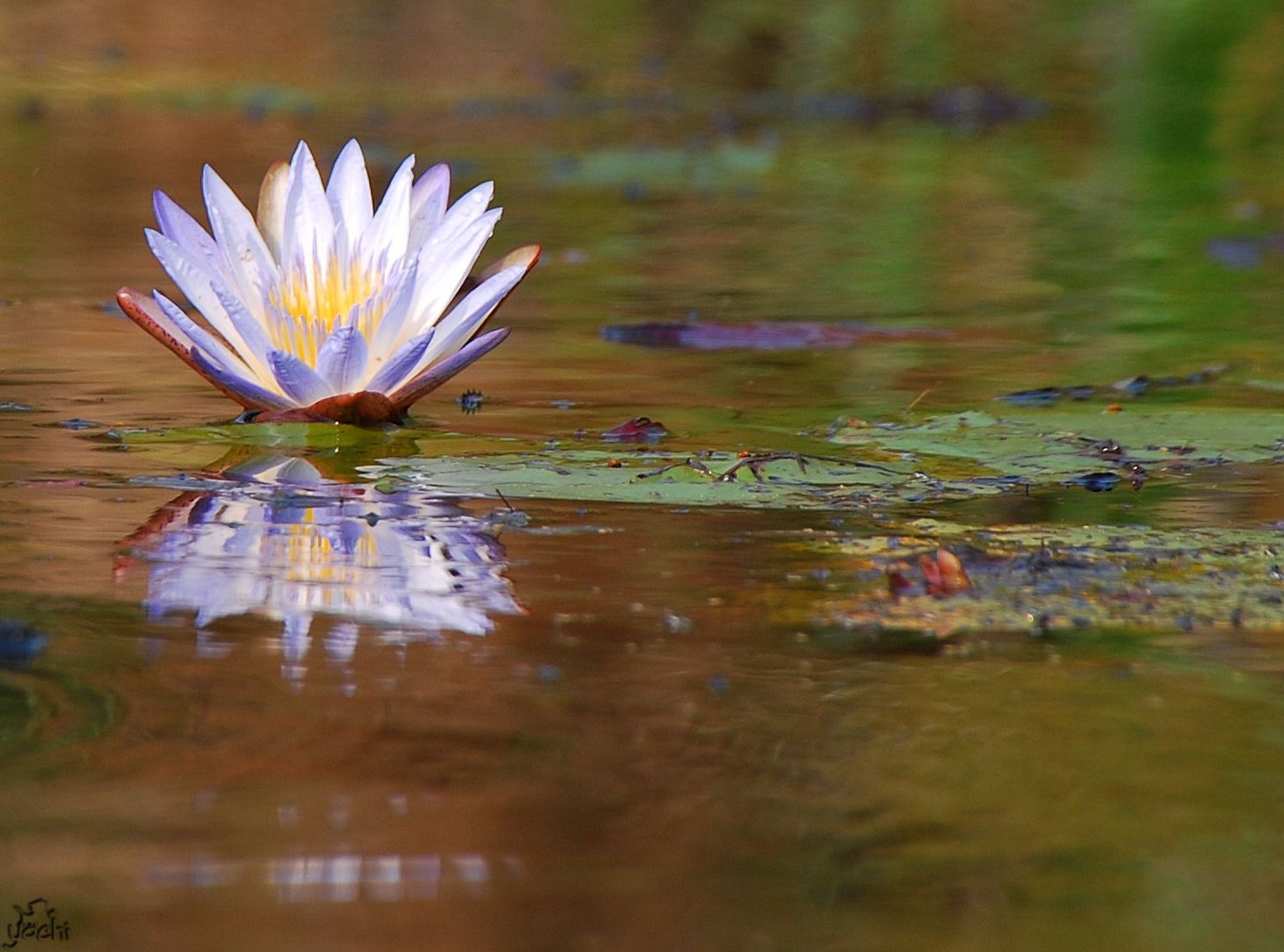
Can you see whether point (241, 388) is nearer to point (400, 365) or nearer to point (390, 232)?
point (400, 365)

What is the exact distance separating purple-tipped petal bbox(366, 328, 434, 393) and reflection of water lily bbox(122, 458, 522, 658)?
30 centimetres

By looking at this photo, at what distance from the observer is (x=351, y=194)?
10.9 feet

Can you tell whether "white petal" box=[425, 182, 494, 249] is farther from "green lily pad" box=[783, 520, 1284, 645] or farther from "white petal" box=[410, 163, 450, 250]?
"green lily pad" box=[783, 520, 1284, 645]

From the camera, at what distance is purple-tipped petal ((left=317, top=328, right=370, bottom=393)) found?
10.0ft

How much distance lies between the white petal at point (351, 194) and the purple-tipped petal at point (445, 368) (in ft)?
0.88

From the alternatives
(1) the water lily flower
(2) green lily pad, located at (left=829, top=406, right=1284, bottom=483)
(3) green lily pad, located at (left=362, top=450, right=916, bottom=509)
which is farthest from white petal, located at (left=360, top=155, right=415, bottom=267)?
(2) green lily pad, located at (left=829, top=406, right=1284, bottom=483)

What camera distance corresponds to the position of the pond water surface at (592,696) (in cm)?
148

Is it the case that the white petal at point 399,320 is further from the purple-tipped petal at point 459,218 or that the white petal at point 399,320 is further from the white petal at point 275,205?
the white petal at point 275,205

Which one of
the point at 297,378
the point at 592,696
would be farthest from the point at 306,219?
the point at 592,696

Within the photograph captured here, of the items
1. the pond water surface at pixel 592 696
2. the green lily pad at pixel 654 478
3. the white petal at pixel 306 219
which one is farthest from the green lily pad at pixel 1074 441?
the white petal at pixel 306 219

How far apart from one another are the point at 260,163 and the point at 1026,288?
445cm

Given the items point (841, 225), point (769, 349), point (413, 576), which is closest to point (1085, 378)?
point (769, 349)

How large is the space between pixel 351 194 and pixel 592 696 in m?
1.60

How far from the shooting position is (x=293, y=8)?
18.1 m
